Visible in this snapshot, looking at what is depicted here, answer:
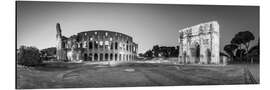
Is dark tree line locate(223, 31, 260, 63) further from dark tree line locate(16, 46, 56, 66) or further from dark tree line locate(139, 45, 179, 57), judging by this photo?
dark tree line locate(16, 46, 56, 66)

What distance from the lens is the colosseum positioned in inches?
369

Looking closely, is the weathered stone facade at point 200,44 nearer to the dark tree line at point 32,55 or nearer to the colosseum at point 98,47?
the colosseum at point 98,47

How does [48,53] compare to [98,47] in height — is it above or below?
below

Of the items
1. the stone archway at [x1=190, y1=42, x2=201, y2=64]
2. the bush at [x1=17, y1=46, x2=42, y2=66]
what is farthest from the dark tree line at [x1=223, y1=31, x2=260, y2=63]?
the bush at [x1=17, y1=46, x2=42, y2=66]

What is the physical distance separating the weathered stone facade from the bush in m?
4.04

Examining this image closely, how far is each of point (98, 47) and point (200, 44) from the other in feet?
9.85

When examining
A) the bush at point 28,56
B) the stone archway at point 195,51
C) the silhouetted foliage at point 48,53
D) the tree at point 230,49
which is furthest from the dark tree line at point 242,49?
the bush at point 28,56

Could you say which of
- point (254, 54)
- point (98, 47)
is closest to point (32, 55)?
point (98, 47)

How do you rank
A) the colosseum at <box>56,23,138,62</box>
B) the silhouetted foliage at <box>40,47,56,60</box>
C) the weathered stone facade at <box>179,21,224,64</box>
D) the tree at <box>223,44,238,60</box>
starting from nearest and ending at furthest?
the silhouetted foliage at <box>40,47,56,60</box>
the colosseum at <box>56,23,138,62</box>
the weathered stone facade at <box>179,21,224,64</box>
the tree at <box>223,44,238,60</box>

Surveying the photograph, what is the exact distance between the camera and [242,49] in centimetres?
1018

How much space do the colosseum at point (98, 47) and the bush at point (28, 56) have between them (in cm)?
61

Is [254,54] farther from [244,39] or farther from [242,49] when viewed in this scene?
[244,39]

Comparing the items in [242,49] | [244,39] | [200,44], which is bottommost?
[242,49]

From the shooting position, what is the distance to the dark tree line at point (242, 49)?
9.98m
